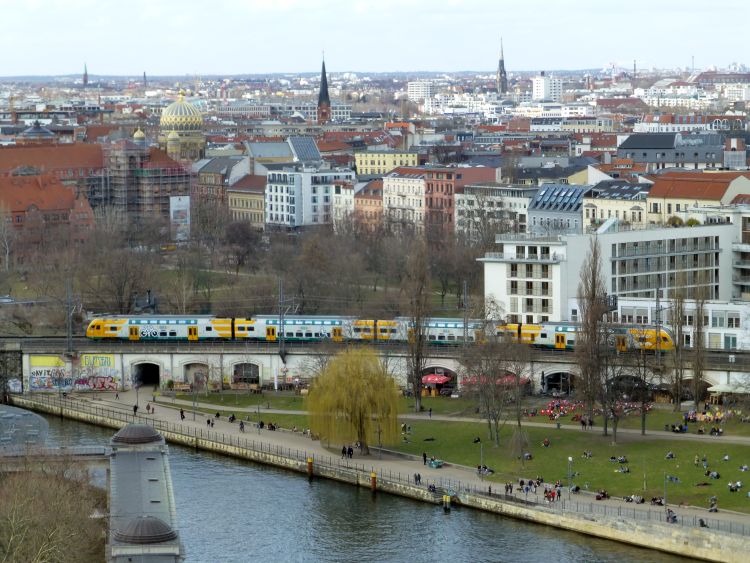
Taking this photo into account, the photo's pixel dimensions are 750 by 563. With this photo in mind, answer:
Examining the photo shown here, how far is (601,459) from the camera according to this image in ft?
179

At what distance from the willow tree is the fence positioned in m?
0.97

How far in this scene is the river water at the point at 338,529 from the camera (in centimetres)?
4778

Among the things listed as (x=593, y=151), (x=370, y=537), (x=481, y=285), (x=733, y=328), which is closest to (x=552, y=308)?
(x=733, y=328)

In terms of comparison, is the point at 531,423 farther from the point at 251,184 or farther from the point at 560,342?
the point at 251,184

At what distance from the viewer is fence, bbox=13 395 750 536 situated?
158 ft

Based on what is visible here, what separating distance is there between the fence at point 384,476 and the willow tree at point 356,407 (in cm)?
97

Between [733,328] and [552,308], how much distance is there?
7.37m

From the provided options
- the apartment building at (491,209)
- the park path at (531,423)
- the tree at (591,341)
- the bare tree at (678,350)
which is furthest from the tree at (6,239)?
the bare tree at (678,350)

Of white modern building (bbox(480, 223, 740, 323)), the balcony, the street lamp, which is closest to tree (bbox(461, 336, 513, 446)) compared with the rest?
the street lamp

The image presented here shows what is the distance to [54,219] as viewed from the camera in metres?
115

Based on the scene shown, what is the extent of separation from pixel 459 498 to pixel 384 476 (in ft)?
10.2

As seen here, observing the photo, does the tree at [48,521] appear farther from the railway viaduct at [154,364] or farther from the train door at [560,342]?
the train door at [560,342]

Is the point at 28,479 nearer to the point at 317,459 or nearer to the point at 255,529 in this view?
the point at 255,529

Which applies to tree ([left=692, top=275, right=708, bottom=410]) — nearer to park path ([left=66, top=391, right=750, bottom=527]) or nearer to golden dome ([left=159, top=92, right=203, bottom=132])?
park path ([left=66, top=391, right=750, bottom=527])
